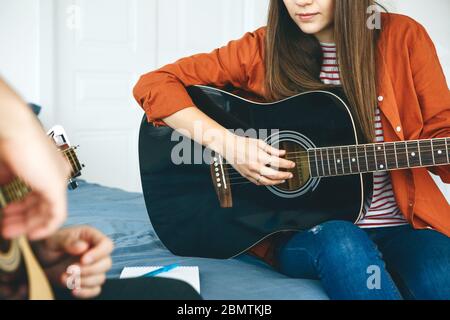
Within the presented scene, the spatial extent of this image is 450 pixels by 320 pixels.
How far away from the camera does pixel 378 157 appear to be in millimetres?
957

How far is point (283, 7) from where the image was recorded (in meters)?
1.09

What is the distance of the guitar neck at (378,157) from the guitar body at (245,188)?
23 millimetres

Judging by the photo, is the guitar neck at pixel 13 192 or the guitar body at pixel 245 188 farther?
the guitar body at pixel 245 188

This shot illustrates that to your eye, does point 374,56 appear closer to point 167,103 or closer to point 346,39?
point 346,39

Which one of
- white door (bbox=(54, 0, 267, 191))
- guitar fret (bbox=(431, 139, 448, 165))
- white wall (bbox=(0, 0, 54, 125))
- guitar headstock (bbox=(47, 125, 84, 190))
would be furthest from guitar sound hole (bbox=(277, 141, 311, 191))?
white door (bbox=(54, 0, 267, 191))

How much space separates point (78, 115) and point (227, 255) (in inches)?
66.3

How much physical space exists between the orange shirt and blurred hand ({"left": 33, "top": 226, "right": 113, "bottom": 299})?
619 millimetres

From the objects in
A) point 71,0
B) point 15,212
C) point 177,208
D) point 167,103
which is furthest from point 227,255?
point 71,0

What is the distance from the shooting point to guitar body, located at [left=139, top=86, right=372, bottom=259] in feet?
3.26

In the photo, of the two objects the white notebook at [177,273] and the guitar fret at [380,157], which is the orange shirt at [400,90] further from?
the white notebook at [177,273]

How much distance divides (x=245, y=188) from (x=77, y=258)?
2.01ft

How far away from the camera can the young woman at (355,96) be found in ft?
3.03

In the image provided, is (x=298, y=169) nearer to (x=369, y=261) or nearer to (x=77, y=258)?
(x=369, y=261)

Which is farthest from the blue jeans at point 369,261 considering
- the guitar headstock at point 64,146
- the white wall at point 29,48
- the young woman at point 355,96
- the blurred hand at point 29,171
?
the white wall at point 29,48
